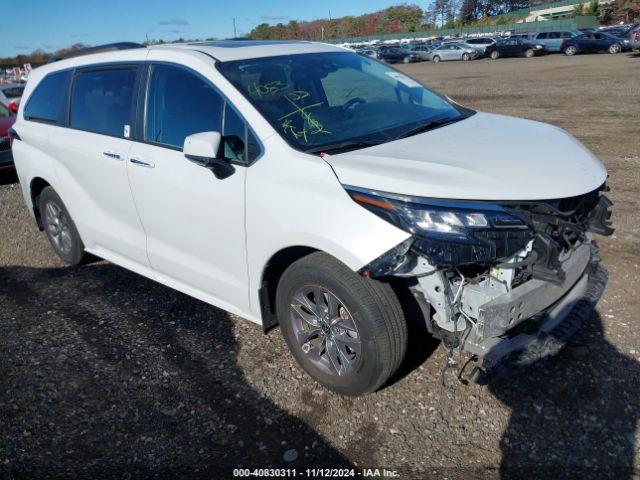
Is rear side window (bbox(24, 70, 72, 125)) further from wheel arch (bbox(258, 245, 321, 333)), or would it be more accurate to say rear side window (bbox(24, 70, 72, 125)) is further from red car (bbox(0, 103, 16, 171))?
red car (bbox(0, 103, 16, 171))

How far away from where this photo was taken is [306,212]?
2865 mm

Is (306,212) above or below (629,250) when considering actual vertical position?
above

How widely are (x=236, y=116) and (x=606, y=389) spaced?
2.61m

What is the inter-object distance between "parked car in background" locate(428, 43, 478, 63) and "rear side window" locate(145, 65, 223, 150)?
40271 millimetres

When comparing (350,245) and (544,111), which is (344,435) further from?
(544,111)

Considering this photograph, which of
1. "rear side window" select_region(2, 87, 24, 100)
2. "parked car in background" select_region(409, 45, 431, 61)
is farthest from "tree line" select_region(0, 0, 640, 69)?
"rear side window" select_region(2, 87, 24, 100)

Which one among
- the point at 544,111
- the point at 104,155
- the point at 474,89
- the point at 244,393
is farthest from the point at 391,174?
the point at 474,89

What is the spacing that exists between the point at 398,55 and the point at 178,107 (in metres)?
44.8

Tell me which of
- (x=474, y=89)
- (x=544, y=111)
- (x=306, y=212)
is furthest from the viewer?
(x=474, y=89)

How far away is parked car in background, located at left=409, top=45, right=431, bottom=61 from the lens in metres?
Result: 44.5

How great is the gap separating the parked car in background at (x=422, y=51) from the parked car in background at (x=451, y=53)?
52 centimetres

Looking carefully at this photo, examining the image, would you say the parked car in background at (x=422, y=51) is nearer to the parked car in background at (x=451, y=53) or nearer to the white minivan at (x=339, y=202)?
the parked car in background at (x=451, y=53)

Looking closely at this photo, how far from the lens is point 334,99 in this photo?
368 centimetres

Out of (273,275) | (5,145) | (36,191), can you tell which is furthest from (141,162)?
(5,145)
